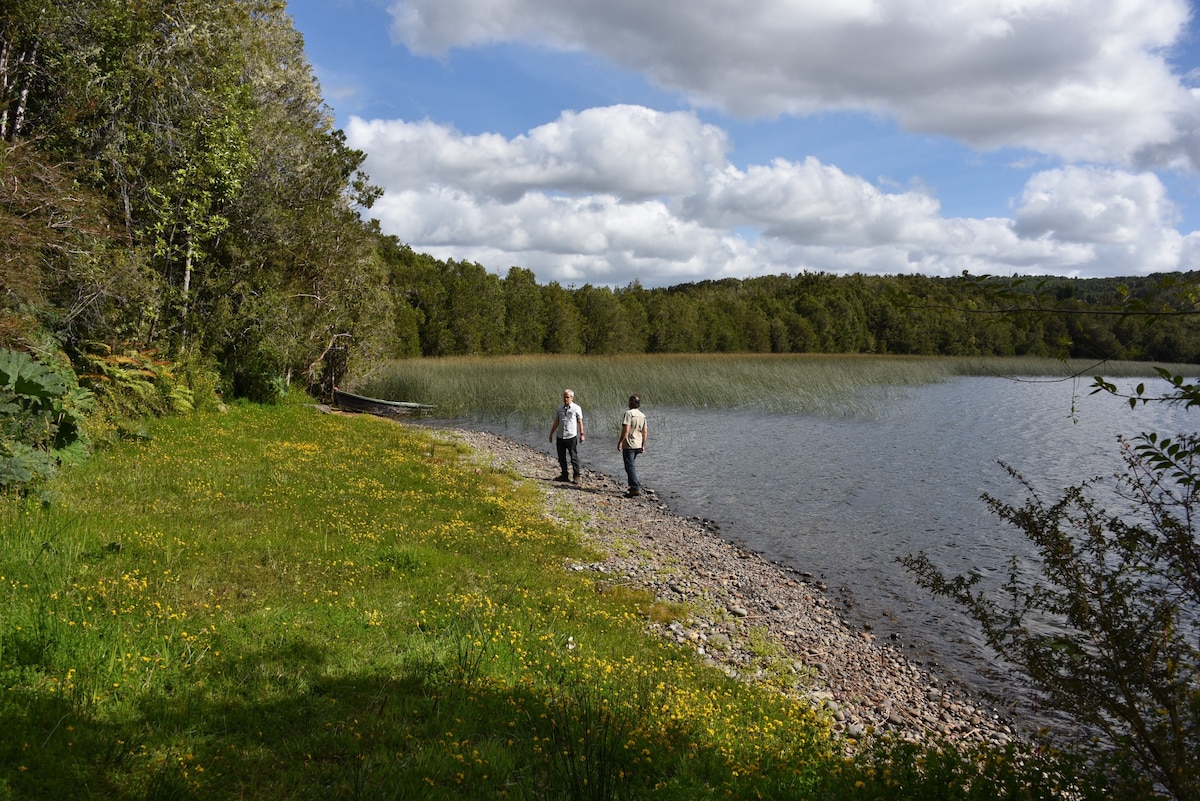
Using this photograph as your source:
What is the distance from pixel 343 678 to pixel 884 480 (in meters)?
19.5

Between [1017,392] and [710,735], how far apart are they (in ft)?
179

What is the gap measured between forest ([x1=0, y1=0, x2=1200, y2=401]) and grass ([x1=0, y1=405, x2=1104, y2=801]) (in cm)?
379

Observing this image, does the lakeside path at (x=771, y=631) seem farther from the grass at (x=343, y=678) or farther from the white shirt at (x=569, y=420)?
the white shirt at (x=569, y=420)

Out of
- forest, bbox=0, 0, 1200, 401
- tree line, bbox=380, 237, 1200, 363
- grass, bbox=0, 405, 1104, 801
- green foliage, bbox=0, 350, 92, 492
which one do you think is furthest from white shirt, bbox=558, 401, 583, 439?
tree line, bbox=380, 237, 1200, 363

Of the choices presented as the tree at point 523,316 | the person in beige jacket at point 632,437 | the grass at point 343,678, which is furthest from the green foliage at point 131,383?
the tree at point 523,316

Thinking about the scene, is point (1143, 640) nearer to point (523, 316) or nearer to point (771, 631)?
point (771, 631)

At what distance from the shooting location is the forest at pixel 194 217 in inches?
511

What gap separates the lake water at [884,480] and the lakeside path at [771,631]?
633 mm

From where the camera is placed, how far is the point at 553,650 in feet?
24.2

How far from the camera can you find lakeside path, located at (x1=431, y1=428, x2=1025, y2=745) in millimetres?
8438

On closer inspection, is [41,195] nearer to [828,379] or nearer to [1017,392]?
[828,379]

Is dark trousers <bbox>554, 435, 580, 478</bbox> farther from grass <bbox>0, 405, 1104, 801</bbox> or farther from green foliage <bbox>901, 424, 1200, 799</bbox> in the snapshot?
green foliage <bbox>901, 424, 1200, 799</bbox>

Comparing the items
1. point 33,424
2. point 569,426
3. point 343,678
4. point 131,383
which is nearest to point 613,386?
point 569,426

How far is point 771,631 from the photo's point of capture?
10.5 metres
